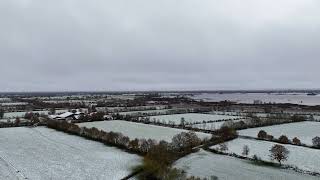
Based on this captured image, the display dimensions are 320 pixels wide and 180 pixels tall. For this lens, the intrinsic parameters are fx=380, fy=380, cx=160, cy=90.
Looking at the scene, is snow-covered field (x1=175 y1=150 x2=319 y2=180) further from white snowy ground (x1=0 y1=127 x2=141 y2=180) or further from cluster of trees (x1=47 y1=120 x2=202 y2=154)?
white snowy ground (x1=0 y1=127 x2=141 y2=180)

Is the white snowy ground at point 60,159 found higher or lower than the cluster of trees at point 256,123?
lower

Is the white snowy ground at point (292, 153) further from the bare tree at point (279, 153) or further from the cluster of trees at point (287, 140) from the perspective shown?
the cluster of trees at point (287, 140)

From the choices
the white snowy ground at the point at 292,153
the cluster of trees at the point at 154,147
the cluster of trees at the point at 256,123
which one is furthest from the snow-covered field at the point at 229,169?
the cluster of trees at the point at 256,123

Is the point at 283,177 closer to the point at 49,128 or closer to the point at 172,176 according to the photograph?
the point at 172,176

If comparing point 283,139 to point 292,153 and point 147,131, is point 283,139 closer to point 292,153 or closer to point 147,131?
point 292,153

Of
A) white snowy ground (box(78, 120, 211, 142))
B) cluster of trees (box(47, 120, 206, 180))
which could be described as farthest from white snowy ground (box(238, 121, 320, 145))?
cluster of trees (box(47, 120, 206, 180))

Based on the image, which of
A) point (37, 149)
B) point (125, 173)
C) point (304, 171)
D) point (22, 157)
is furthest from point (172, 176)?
point (37, 149)
